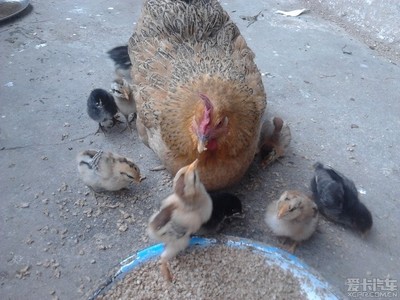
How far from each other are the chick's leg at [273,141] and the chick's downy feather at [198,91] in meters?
0.31

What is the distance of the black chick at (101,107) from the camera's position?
10.00 ft

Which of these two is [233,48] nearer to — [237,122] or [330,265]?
[237,122]

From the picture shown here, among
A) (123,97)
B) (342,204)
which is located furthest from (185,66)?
(342,204)

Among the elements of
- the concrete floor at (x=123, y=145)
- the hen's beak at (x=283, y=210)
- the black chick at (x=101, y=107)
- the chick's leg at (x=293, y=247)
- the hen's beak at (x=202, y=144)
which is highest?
the hen's beak at (x=202, y=144)

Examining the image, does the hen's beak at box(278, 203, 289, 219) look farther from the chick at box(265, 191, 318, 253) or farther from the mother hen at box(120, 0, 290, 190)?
the mother hen at box(120, 0, 290, 190)

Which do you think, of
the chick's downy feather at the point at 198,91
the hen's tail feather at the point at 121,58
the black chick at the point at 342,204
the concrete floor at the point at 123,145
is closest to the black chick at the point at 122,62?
the hen's tail feather at the point at 121,58

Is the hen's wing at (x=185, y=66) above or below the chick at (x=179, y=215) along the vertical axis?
above

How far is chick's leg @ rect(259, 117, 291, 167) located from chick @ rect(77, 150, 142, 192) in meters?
0.84

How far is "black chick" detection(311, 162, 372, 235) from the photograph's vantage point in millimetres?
2436

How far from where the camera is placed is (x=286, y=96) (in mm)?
3652

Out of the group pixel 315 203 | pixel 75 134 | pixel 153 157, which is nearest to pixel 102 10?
pixel 75 134

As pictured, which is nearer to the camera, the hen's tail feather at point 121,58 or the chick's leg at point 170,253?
the chick's leg at point 170,253

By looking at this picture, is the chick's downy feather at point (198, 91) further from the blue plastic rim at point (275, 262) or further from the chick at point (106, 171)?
the blue plastic rim at point (275, 262)

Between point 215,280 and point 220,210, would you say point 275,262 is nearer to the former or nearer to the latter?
point 215,280
